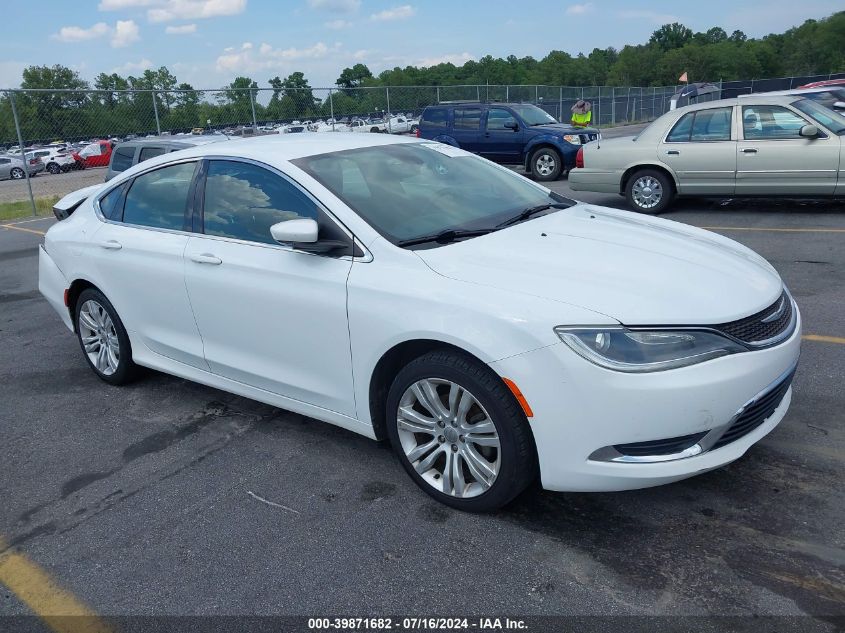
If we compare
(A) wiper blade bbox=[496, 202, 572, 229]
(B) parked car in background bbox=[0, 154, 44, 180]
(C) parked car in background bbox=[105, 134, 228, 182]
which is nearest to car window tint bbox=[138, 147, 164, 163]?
(C) parked car in background bbox=[105, 134, 228, 182]

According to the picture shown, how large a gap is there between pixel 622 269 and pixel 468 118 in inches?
556

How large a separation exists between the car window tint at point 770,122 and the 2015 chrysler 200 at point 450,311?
6.14m

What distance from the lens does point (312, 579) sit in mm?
2830

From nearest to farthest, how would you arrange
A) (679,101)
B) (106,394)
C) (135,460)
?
(135,460), (106,394), (679,101)

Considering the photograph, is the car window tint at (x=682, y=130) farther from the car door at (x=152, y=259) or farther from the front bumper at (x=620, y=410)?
the front bumper at (x=620, y=410)

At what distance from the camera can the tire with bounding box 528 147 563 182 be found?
49.9 ft

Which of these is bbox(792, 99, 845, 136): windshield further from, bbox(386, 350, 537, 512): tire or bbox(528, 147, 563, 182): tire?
bbox(386, 350, 537, 512): tire

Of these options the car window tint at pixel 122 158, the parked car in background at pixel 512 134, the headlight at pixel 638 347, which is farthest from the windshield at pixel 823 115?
the car window tint at pixel 122 158

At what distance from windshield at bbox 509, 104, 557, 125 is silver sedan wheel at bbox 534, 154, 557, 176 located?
0.99 metres

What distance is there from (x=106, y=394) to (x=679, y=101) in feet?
97.3

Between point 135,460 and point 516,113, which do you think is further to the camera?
point 516,113

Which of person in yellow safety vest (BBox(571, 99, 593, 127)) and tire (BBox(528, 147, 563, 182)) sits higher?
person in yellow safety vest (BBox(571, 99, 593, 127))

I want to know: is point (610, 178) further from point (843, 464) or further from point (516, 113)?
point (843, 464)

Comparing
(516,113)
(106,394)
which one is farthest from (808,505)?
(516,113)
